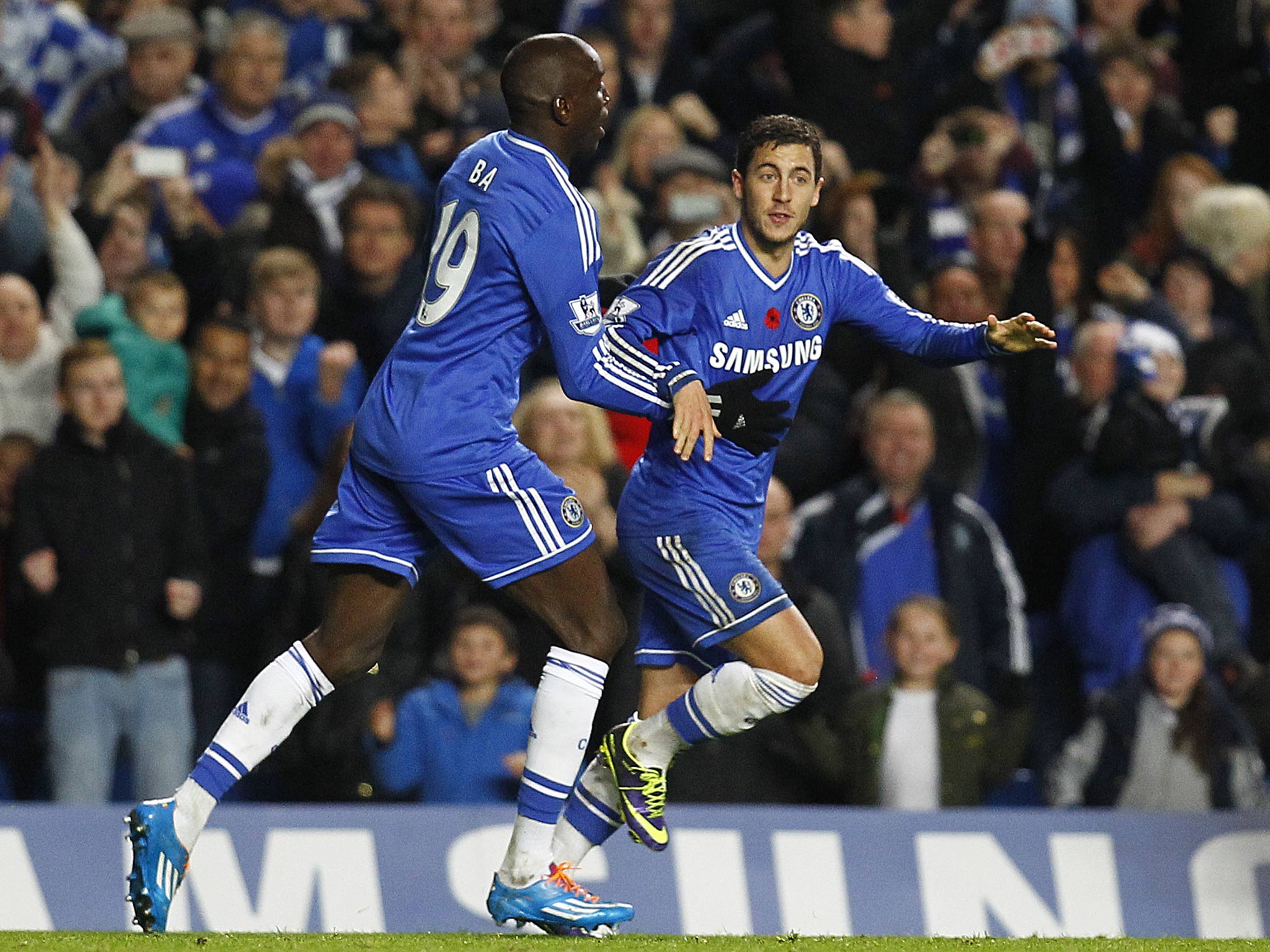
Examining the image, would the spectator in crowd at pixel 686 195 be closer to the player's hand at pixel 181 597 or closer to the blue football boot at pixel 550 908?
the player's hand at pixel 181 597

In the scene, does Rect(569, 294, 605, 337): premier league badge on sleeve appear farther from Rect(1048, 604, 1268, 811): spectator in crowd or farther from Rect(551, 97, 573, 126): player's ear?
Rect(1048, 604, 1268, 811): spectator in crowd

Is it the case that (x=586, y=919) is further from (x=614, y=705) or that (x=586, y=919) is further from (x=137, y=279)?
(x=137, y=279)

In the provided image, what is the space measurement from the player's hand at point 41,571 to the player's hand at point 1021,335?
3.97 m

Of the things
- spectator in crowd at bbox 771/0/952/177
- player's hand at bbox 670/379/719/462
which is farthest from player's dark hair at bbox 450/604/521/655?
spectator in crowd at bbox 771/0/952/177

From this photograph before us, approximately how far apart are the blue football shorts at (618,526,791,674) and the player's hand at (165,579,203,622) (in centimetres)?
270

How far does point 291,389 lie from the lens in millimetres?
8273

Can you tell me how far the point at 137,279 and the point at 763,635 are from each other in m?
4.07

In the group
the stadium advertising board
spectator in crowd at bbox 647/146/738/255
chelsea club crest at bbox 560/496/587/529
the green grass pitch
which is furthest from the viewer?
spectator in crowd at bbox 647/146/738/255

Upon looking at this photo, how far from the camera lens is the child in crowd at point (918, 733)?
7762 millimetres

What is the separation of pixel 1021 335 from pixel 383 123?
4.96m

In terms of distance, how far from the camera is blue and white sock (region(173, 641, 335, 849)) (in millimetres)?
5172

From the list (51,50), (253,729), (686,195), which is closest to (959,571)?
(686,195)

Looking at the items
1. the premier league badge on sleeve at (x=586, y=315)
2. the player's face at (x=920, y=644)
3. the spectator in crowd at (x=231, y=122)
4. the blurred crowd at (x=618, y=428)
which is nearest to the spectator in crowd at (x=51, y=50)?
the blurred crowd at (x=618, y=428)

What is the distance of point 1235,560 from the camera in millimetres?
8625
